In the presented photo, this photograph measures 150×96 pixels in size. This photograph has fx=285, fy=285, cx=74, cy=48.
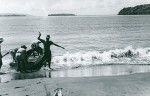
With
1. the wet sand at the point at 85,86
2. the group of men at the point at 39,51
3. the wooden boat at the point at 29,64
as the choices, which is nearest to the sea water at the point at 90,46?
the group of men at the point at 39,51

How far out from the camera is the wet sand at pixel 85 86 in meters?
10.8

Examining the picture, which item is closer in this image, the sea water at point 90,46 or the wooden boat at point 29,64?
the wooden boat at point 29,64

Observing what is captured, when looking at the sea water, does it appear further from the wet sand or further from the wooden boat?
the wet sand

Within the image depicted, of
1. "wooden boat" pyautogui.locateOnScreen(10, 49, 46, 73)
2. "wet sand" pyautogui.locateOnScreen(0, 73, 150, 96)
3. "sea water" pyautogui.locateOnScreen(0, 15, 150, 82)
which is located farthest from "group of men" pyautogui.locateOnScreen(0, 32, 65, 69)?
"wet sand" pyautogui.locateOnScreen(0, 73, 150, 96)

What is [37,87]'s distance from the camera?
1184 cm

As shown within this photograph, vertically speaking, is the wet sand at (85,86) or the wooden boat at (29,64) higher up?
the wooden boat at (29,64)

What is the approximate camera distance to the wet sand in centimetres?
1083

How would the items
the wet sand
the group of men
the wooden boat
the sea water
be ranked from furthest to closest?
Result: the sea water → the wooden boat → the group of men → the wet sand

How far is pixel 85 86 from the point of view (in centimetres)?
1200

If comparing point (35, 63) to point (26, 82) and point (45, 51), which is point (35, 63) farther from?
point (26, 82)

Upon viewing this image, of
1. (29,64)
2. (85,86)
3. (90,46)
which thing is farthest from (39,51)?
(90,46)

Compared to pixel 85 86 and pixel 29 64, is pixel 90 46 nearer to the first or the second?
pixel 29 64

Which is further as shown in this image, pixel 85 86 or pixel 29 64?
pixel 29 64

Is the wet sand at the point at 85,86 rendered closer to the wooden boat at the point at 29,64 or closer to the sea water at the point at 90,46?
the wooden boat at the point at 29,64
